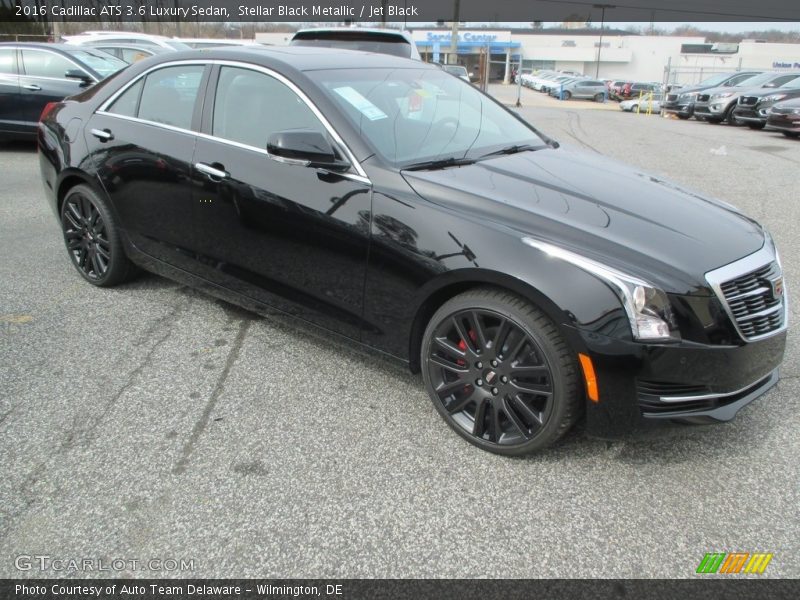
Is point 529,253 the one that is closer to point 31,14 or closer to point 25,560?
point 25,560

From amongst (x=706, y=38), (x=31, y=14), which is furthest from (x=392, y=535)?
(x=706, y=38)

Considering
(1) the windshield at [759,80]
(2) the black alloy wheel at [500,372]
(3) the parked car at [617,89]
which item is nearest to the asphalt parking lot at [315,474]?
(2) the black alloy wheel at [500,372]

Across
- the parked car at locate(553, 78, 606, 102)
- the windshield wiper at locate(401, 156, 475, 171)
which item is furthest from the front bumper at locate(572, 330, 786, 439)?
the parked car at locate(553, 78, 606, 102)

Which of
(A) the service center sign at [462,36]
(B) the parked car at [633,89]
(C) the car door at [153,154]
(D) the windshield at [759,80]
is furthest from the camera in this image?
(A) the service center sign at [462,36]

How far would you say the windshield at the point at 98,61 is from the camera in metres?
9.33

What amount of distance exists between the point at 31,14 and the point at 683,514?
3998 centimetres

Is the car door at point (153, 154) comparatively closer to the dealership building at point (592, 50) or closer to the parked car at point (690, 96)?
the parked car at point (690, 96)

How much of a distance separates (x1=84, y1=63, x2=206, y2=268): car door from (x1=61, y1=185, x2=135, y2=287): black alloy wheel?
179mm

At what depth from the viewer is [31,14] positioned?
33.0m

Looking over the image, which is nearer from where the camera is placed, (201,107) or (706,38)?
(201,107)

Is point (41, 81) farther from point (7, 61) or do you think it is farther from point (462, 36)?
point (462, 36)

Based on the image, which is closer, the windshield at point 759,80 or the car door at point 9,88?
the car door at point 9,88

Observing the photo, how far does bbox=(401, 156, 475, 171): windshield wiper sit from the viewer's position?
2977 millimetres

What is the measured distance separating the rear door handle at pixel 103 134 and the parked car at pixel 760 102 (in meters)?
16.0
